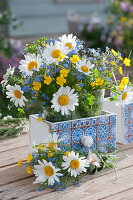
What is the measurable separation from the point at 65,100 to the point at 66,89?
0.04 metres

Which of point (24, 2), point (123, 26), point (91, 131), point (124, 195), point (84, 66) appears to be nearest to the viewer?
point (124, 195)

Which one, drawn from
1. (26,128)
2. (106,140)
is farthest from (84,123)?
(26,128)

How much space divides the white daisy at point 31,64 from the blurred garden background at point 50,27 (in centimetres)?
12

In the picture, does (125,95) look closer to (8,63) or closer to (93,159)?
(93,159)

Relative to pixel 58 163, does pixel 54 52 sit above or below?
above

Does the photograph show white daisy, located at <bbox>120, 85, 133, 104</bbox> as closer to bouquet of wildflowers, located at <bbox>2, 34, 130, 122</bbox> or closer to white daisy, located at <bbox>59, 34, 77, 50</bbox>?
bouquet of wildflowers, located at <bbox>2, 34, 130, 122</bbox>

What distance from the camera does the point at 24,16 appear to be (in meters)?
8.05

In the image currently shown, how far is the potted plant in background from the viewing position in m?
1.23

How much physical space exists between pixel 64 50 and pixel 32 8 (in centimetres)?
725

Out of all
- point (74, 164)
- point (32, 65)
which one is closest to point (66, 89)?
point (32, 65)

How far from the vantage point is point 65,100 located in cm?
123

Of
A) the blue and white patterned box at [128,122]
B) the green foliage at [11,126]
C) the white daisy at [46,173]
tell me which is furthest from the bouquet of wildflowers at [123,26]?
the white daisy at [46,173]

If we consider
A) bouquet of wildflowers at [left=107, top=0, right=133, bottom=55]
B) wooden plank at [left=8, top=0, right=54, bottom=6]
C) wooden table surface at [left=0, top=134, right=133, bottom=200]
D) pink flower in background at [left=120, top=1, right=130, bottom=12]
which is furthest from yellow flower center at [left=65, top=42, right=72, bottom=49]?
wooden plank at [left=8, top=0, right=54, bottom=6]

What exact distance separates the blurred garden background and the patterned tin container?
97 mm
